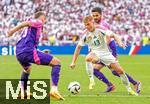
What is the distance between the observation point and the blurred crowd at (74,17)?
44562mm

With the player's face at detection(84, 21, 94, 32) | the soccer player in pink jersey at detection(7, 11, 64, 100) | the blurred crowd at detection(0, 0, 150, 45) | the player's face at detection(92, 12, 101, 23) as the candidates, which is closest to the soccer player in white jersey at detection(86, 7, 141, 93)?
the player's face at detection(92, 12, 101, 23)

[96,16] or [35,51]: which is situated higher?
[96,16]

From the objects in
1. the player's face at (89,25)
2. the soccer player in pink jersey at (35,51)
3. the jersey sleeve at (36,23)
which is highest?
the jersey sleeve at (36,23)

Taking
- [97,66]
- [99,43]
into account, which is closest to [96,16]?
[99,43]

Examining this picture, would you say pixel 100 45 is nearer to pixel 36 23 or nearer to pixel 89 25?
pixel 89 25

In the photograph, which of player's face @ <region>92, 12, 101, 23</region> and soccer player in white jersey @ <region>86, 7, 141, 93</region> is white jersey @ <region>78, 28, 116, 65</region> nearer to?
soccer player in white jersey @ <region>86, 7, 141, 93</region>

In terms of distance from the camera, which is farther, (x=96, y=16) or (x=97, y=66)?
(x=97, y=66)

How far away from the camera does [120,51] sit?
41875mm

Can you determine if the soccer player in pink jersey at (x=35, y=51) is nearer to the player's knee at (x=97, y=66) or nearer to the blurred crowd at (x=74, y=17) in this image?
the player's knee at (x=97, y=66)

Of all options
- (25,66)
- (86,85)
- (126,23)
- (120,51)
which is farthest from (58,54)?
(25,66)

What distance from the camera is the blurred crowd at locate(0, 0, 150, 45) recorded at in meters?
44.6

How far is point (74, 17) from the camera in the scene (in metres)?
47.3

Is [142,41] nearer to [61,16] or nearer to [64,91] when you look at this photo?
[61,16]

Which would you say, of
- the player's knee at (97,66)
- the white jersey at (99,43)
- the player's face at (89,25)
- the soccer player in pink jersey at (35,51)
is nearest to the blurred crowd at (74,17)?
the player's knee at (97,66)
